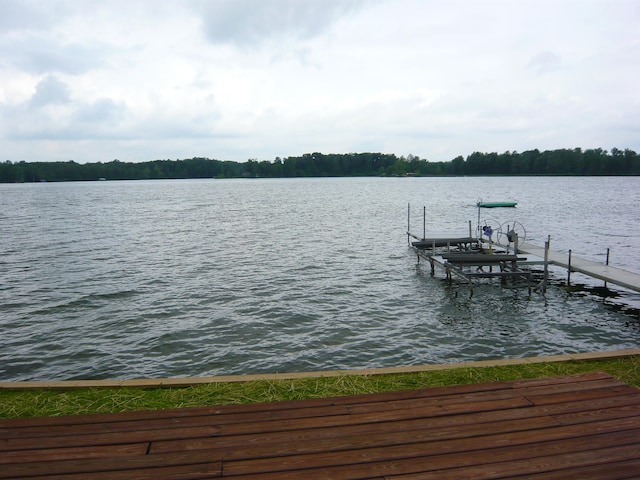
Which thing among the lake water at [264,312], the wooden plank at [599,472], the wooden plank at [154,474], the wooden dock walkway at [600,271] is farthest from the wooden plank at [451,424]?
the wooden dock walkway at [600,271]

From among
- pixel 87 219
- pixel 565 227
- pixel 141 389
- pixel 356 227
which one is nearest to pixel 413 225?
pixel 356 227

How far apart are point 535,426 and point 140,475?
3.60 meters

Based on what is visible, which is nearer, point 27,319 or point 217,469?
point 217,469

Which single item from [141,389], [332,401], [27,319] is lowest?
[27,319]

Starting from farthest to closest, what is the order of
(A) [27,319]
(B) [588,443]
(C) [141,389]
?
(A) [27,319]
(C) [141,389]
(B) [588,443]

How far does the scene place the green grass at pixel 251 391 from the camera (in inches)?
240

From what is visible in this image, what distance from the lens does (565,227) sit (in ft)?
133

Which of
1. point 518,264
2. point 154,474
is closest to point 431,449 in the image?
point 154,474

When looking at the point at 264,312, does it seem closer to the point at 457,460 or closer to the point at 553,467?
the point at 457,460

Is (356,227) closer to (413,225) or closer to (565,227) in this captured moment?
(413,225)

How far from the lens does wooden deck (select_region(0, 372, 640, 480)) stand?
12.4 feet

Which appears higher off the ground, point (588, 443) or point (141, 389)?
point (588, 443)

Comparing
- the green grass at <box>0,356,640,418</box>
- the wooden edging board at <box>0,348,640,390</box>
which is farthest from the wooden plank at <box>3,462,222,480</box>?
the wooden edging board at <box>0,348,640,390</box>

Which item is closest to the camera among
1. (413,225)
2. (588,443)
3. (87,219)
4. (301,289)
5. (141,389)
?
(588,443)
